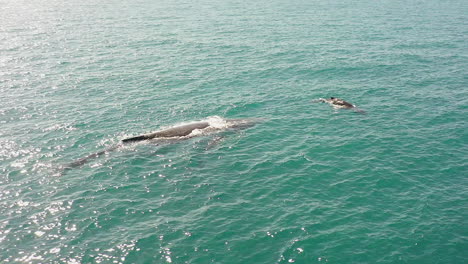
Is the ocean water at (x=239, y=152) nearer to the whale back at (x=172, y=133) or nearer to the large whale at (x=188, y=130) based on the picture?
the large whale at (x=188, y=130)

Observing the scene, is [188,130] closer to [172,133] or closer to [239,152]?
[172,133]

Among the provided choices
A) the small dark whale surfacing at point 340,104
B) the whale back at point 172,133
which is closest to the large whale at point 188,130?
the whale back at point 172,133

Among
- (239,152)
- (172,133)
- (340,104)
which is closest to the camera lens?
(239,152)

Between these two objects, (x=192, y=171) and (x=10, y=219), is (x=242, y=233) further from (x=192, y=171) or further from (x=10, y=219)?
(x=10, y=219)

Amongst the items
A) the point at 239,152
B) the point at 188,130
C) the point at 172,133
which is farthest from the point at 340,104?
the point at 172,133

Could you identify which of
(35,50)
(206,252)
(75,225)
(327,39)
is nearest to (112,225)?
(75,225)

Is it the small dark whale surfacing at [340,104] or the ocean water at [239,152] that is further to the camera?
the small dark whale surfacing at [340,104]
